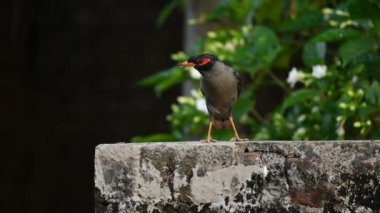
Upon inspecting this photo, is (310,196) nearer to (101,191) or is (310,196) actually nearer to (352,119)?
(101,191)

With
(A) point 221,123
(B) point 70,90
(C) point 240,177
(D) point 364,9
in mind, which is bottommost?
(C) point 240,177

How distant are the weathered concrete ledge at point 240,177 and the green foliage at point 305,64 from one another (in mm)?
1019

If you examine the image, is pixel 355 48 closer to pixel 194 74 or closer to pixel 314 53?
pixel 314 53

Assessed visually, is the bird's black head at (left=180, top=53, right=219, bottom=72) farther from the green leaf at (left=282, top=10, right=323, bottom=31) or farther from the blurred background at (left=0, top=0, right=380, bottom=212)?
the blurred background at (left=0, top=0, right=380, bottom=212)

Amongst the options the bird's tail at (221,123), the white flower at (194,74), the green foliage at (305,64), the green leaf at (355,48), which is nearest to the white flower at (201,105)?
the green foliage at (305,64)

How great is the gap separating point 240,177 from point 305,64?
166 centimetres

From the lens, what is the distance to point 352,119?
4172 millimetres

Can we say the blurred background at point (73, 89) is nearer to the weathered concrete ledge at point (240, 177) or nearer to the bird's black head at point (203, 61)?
the bird's black head at point (203, 61)

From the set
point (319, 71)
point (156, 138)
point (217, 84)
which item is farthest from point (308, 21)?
point (217, 84)

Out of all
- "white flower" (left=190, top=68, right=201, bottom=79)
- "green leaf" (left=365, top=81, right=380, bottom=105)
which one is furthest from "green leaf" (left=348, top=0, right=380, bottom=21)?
"white flower" (left=190, top=68, right=201, bottom=79)

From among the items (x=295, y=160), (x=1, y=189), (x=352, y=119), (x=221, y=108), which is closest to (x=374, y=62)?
(x=352, y=119)

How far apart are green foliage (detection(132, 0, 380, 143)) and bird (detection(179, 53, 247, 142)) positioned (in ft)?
1.66

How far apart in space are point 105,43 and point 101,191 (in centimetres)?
454

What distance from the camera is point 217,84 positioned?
3.61 m
